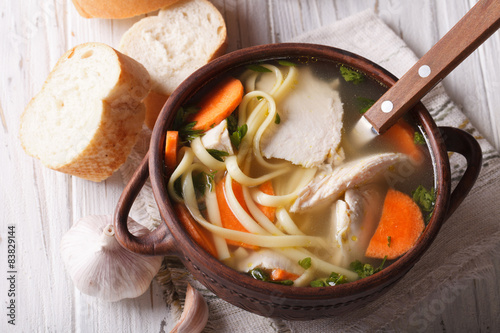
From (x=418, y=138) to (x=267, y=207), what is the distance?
57 cm

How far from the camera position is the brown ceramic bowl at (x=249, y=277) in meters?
1.41

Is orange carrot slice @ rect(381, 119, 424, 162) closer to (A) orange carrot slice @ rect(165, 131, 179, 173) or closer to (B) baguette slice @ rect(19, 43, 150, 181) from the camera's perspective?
(A) orange carrot slice @ rect(165, 131, 179, 173)

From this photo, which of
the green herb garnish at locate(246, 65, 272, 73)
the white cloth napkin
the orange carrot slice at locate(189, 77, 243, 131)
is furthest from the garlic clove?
the green herb garnish at locate(246, 65, 272, 73)

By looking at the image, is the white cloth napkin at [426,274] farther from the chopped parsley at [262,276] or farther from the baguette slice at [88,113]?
the chopped parsley at [262,276]

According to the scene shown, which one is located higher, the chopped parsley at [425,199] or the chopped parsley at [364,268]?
the chopped parsley at [425,199]

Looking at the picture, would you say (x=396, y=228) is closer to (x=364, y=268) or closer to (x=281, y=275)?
(x=364, y=268)

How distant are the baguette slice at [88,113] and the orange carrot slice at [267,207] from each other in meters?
0.66

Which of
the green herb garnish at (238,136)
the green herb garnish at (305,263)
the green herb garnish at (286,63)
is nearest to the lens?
the green herb garnish at (305,263)

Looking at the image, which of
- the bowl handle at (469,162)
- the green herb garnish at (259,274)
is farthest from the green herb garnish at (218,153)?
the bowl handle at (469,162)

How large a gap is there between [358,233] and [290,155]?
35 centimetres

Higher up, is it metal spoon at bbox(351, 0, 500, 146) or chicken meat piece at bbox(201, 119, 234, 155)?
metal spoon at bbox(351, 0, 500, 146)

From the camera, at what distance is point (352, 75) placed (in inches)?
67.1

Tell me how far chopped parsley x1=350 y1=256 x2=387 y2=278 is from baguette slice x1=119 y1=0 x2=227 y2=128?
1.08 metres

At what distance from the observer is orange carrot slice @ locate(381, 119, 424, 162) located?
163 centimetres
